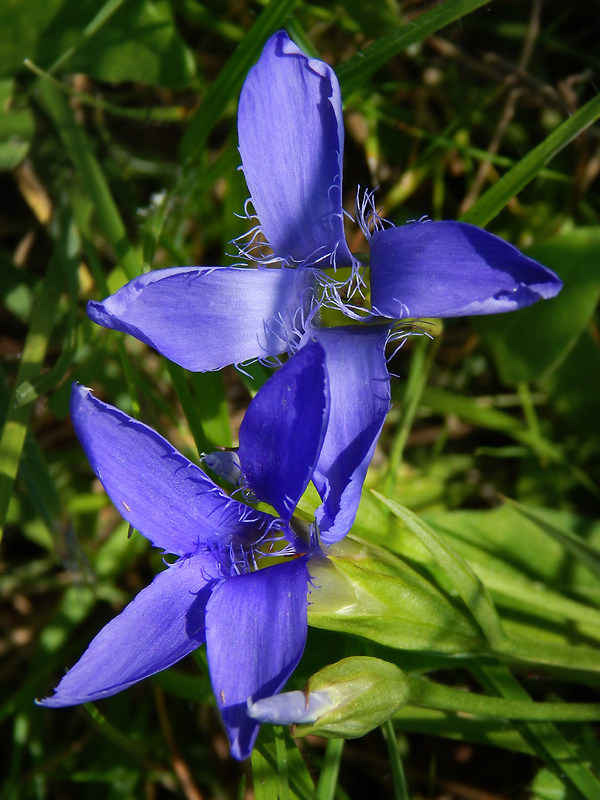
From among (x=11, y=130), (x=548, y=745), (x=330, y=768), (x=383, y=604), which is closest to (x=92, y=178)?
(x=11, y=130)

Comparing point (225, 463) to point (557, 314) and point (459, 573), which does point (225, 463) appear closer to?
point (459, 573)

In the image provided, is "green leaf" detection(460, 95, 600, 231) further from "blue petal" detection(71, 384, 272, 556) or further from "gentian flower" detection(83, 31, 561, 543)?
"blue petal" detection(71, 384, 272, 556)

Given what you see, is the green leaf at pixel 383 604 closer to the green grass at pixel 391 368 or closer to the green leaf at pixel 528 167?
the green grass at pixel 391 368

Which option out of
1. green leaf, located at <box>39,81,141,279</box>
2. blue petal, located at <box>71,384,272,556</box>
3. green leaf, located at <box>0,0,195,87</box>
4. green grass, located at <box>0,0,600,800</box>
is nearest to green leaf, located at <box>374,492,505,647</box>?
green grass, located at <box>0,0,600,800</box>

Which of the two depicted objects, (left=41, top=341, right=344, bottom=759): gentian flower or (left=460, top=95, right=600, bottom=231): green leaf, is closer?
(left=41, top=341, right=344, bottom=759): gentian flower

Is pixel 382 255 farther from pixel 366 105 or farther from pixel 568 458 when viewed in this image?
pixel 568 458

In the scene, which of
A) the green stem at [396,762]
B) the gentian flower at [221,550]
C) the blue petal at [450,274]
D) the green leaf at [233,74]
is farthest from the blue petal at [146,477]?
the green leaf at [233,74]

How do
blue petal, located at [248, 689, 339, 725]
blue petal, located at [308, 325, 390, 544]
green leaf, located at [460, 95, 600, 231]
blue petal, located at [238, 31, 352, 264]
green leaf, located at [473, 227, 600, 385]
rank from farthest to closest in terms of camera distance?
1. green leaf, located at [473, 227, 600, 385]
2. green leaf, located at [460, 95, 600, 231]
3. blue petal, located at [238, 31, 352, 264]
4. blue petal, located at [308, 325, 390, 544]
5. blue petal, located at [248, 689, 339, 725]
